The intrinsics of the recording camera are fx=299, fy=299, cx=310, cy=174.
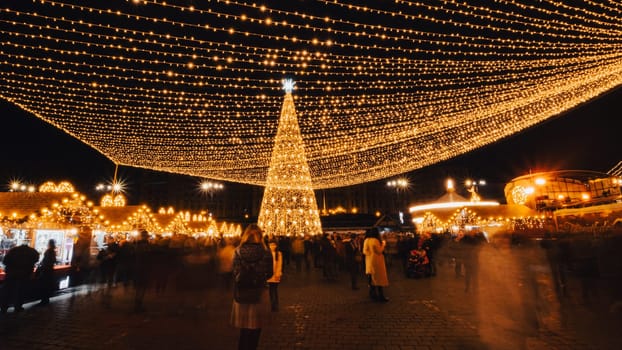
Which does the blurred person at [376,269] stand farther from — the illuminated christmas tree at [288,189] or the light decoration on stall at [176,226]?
the light decoration on stall at [176,226]

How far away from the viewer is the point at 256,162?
51.5 feet

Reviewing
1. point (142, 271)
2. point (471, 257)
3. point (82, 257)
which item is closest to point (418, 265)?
point (471, 257)

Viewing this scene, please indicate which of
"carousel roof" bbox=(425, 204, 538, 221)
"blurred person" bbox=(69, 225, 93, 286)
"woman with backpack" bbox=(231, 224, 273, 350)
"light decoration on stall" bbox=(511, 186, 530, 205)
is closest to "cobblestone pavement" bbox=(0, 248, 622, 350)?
"woman with backpack" bbox=(231, 224, 273, 350)

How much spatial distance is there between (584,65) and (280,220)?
36.0ft

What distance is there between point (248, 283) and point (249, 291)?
8cm

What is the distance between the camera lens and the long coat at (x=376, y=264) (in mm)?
6414

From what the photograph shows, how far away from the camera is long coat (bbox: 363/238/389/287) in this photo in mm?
6414

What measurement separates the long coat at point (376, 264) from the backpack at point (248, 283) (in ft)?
13.0

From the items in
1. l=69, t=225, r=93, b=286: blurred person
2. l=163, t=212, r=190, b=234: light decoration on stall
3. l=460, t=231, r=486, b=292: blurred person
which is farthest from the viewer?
l=163, t=212, r=190, b=234: light decoration on stall

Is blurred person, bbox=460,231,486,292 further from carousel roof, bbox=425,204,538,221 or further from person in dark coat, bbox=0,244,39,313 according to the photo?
person in dark coat, bbox=0,244,39,313

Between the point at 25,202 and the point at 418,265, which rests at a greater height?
the point at 25,202

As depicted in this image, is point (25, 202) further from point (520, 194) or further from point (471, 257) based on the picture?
point (520, 194)

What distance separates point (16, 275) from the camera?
19.9ft

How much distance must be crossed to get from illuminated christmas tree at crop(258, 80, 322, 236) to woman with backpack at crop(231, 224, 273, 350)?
10.2 m
